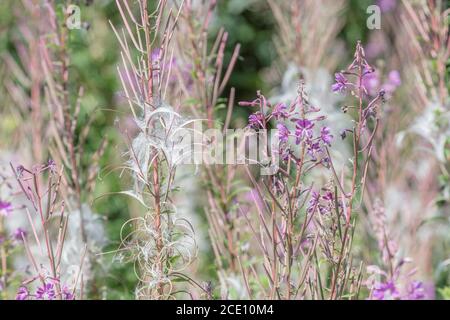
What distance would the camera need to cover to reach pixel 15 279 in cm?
240

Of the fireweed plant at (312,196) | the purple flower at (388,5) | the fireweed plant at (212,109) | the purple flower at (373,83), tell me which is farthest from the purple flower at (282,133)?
the purple flower at (388,5)

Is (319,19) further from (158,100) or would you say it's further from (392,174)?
(158,100)

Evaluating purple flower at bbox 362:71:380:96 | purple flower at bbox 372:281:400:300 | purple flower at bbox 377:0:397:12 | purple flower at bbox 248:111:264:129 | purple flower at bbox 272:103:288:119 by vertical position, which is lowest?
purple flower at bbox 372:281:400:300

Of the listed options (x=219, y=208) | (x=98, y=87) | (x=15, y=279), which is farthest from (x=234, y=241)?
(x=98, y=87)

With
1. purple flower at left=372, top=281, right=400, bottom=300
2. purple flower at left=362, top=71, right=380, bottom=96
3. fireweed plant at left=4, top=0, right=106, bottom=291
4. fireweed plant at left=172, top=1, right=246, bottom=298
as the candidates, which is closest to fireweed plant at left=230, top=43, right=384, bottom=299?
purple flower at left=372, top=281, right=400, bottom=300

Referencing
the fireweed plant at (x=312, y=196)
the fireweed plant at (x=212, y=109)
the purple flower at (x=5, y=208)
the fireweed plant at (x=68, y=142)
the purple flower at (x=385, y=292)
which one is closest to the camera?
the fireweed plant at (x=312, y=196)

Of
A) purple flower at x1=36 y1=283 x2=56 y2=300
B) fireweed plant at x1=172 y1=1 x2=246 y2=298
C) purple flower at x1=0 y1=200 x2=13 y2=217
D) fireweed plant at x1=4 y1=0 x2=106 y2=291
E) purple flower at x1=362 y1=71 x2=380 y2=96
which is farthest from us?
purple flower at x1=362 y1=71 x2=380 y2=96

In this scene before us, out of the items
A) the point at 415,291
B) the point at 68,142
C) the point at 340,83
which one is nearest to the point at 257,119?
the point at 340,83

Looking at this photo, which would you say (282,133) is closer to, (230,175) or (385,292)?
(385,292)

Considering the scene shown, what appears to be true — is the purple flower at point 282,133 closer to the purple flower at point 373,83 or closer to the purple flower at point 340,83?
the purple flower at point 340,83

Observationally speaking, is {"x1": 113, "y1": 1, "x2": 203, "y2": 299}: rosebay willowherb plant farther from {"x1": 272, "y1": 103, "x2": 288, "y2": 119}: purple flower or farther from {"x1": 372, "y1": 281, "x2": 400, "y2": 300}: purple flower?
{"x1": 372, "y1": 281, "x2": 400, "y2": 300}: purple flower

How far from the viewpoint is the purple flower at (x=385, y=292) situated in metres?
1.97

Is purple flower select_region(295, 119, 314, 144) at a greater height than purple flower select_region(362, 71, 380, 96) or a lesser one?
lesser

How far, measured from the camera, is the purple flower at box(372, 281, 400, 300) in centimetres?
197
